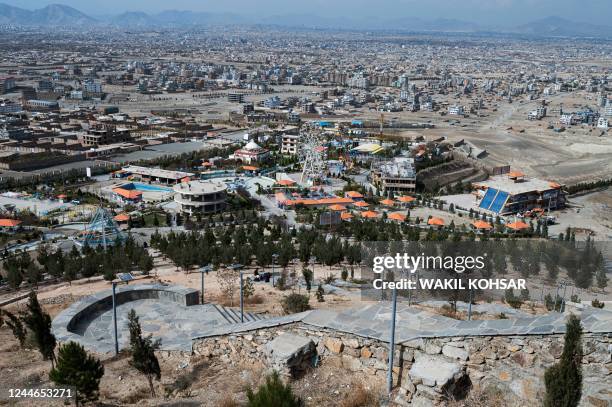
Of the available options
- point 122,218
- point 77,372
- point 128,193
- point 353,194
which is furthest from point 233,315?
point 128,193

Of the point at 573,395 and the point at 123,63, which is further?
the point at 123,63

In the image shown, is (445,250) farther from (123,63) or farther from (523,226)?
(123,63)

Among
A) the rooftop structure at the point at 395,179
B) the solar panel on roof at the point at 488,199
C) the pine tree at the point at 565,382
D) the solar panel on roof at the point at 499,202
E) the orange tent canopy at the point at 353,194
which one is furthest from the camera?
the rooftop structure at the point at 395,179

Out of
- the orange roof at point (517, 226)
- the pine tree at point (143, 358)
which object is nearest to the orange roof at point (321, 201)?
the orange roof at point (517, 226)

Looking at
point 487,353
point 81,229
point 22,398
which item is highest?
point 487,353

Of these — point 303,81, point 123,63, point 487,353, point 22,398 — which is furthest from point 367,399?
point 123,63

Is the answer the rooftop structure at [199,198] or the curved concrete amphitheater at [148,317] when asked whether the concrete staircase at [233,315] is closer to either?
the curved concrete amphitheater at [148,317]

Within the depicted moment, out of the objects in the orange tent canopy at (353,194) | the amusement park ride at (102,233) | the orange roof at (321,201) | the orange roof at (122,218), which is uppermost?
the amusement park ride at (102,233)
